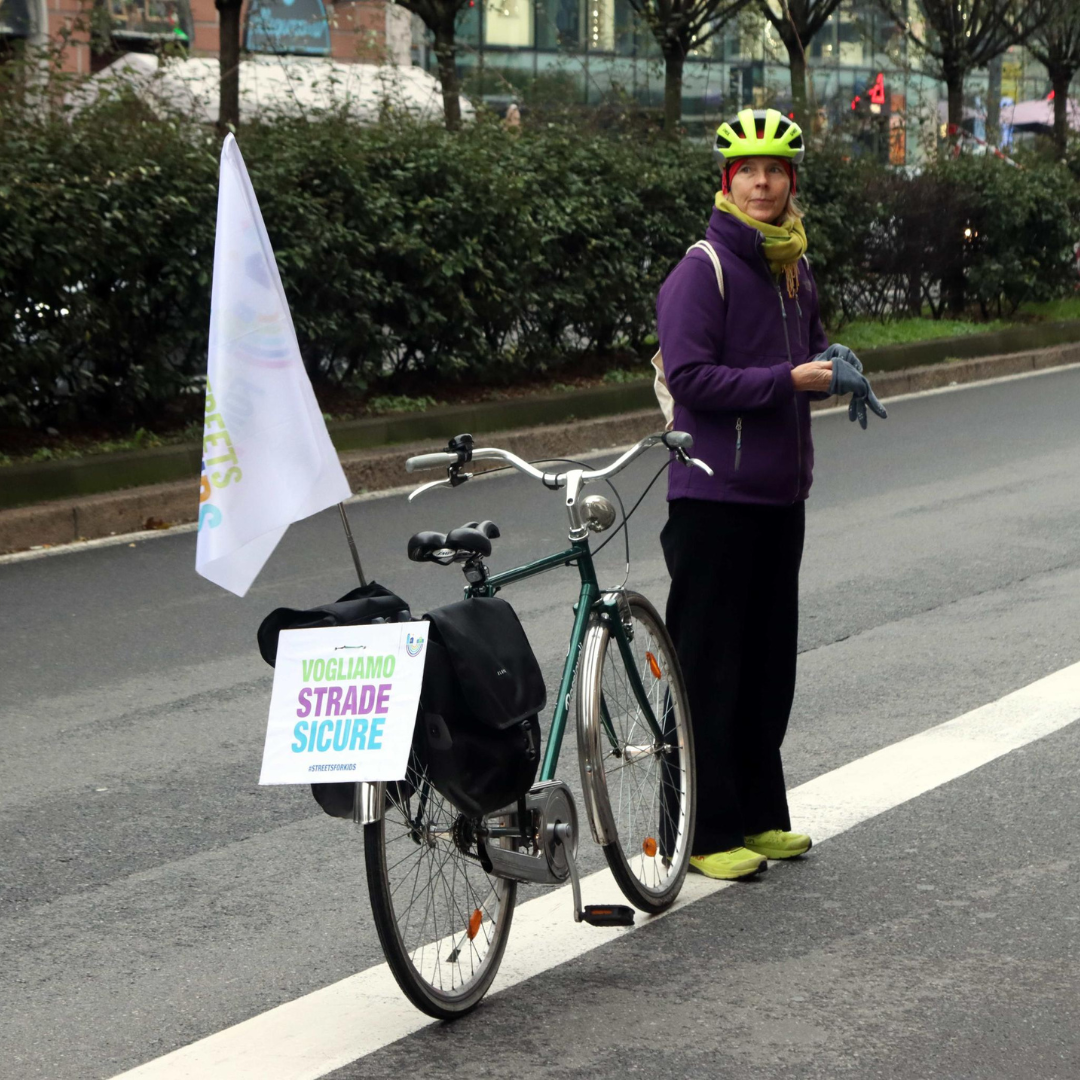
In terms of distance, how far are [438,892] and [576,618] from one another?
0.71 m

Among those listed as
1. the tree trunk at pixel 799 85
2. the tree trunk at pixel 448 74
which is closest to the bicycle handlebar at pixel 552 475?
the tree trunk at pixel 448 74

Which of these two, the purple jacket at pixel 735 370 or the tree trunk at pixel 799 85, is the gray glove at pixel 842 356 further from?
the tree trunk at pixel 799 85

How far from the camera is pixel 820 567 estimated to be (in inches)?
343

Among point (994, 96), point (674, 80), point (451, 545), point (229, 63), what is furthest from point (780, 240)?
point (994, 96)

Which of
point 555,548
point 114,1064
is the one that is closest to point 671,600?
point 114,1064

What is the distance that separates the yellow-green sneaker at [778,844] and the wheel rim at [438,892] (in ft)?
3.42

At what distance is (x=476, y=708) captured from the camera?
363 cm

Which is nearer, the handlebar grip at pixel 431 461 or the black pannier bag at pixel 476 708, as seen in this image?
the black pannier bag at pixel 476 708

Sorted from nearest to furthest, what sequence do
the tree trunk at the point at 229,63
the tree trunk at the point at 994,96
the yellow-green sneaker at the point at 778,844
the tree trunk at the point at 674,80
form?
the yellow-green sneaker at the point at 778,844 < the tree trunk at the point at 229,63 < the tree trunk at the point at 674,80 < the tree trunk at the point at 994,96

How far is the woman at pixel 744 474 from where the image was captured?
14.5 feet

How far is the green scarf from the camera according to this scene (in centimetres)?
446

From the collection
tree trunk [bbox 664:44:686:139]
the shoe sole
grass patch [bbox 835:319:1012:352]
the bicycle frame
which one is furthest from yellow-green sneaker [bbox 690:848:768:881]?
tree trunk [bbox 664:44:686:139]

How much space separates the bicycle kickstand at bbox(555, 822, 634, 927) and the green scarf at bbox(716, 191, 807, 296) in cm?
152

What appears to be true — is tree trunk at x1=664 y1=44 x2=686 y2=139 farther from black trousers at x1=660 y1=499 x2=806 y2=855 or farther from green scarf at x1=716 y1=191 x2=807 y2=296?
black trousers at x1=660 y1=499 x2=806 y2=855
